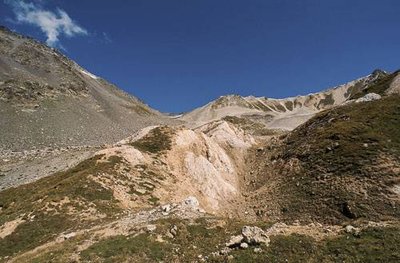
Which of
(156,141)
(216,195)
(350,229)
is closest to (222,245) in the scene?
(350,229)


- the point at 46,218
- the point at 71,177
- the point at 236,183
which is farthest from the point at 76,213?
the point at 236,183

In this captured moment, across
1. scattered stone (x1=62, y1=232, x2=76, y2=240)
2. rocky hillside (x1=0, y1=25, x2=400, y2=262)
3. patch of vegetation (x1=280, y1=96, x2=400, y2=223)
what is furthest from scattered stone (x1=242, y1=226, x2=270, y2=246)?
patch of vegetation (x1=280, y1=96, x2=400, y2=223)

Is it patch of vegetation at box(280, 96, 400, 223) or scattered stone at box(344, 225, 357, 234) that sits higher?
patch of vegetation at box(280, 96, 400, 223)

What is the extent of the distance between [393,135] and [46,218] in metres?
39.0

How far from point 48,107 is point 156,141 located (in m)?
63.2

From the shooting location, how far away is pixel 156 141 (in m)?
54.9

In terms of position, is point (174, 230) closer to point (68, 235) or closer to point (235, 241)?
point (235, 241)

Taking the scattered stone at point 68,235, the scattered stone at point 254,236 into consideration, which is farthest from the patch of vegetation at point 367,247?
the scattered stone at point 68,235

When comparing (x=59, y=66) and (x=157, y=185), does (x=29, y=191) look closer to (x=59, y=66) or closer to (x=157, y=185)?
(x=157, y=185)

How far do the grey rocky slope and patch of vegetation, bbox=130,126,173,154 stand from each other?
3290 centimetres

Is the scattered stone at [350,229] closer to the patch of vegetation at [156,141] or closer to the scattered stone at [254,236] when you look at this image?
the scattered stone at [254,236]

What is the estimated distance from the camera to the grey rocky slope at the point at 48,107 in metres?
86.0

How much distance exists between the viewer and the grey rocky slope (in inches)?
3386

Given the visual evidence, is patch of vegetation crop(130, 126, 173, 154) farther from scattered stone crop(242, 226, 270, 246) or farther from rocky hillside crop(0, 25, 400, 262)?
scattered stone crop(242, 226, 270, 246)
